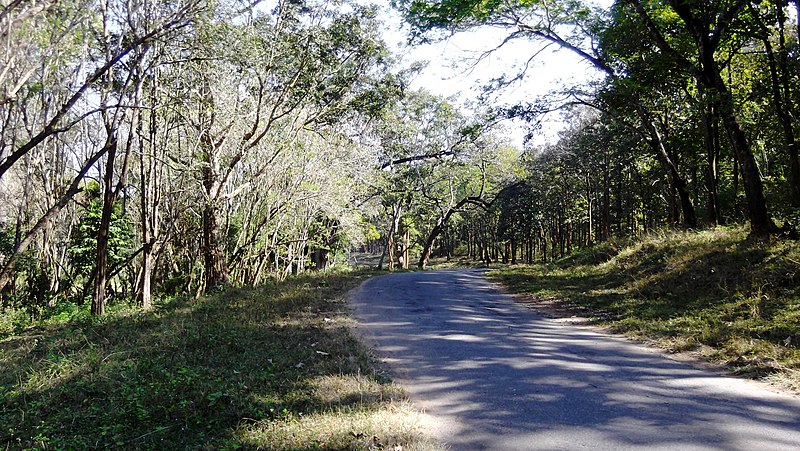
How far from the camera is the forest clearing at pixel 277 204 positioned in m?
5.68

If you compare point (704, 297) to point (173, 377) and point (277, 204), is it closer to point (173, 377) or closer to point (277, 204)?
point (173, 377)

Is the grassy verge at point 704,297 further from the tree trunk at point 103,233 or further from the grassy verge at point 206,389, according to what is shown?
the tree trunk at point 103,233

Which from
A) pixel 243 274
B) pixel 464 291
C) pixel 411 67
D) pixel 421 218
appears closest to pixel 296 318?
pixel 464 291

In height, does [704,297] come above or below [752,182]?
below

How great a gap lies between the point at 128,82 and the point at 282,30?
4.05 metres

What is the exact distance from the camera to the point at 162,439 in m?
4.69

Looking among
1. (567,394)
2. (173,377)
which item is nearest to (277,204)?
(173,377)

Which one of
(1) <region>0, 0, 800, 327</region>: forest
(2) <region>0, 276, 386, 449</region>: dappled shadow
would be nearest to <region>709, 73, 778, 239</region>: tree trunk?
(1) <region>0, 0, 800, 327</region>: forest

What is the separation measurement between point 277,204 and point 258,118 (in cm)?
486

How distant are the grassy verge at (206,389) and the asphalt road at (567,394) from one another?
0.50 meters

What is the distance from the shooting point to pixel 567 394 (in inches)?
A: 202

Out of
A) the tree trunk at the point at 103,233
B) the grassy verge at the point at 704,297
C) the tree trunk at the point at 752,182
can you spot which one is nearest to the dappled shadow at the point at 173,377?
the tree trunk at the point at 103,233

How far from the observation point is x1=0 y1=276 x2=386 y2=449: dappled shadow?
16.1 ft

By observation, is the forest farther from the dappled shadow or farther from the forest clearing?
the dappled shadow
